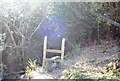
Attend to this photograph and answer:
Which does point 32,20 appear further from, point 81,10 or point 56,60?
point 56,60

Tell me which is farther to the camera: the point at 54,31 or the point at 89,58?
the point at 54,31

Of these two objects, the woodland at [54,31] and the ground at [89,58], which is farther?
the woodland at [54,31]

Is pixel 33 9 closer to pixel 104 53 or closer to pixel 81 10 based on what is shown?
pixel 81 10

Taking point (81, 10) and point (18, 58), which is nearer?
point (81, 10)

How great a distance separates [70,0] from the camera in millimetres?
5656

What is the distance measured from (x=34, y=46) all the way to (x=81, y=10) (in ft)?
6.08

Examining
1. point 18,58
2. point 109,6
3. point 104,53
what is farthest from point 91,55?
point 18,58

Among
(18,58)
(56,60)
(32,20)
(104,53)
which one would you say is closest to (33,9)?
(32,20)

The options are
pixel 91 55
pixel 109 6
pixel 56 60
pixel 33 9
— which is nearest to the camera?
pixel 56 60

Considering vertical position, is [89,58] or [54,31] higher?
[54,31]

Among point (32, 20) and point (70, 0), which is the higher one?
point (70, 0)

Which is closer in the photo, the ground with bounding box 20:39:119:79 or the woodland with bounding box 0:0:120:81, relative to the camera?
the ground with bounding box 20:39:119:79

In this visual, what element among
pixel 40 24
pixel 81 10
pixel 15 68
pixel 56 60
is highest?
pixel 81 10

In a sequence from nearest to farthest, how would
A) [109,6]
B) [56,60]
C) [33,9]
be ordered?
[56,60] → [109,6] → [33,9]
